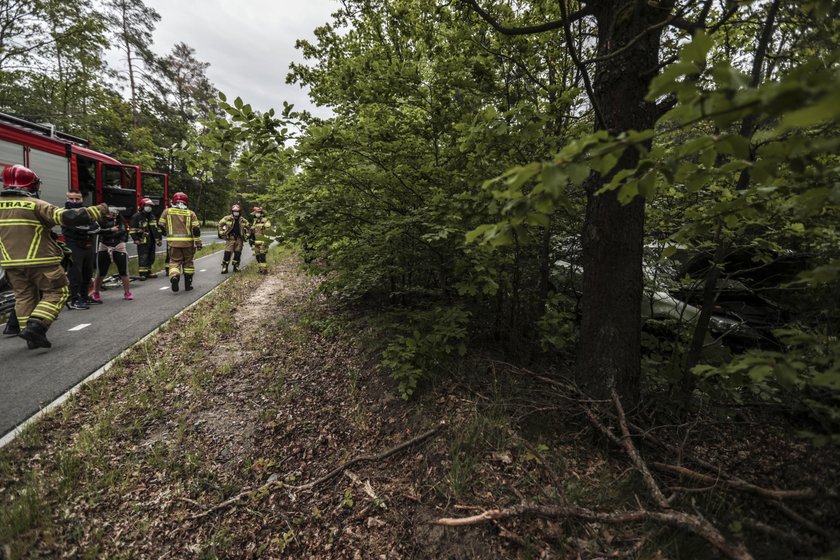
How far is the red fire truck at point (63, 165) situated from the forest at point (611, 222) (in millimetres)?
7717

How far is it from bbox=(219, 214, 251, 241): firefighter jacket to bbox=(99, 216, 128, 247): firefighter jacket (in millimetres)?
2871

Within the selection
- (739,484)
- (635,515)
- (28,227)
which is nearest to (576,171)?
(635,515)

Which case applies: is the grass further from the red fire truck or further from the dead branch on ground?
the red fire truck

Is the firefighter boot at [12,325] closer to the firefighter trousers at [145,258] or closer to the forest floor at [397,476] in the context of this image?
the forest floor at [397,476]

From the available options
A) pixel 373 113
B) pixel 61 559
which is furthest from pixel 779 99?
pixel 61 559

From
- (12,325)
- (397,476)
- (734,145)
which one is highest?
(734,145)

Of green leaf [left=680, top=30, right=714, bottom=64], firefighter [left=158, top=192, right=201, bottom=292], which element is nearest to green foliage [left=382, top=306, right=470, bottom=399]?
green leaf [left=680, top=30, right=714, bottom=64]

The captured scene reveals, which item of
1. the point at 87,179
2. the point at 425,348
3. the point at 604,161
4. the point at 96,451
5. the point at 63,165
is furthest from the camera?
the point at 87,179

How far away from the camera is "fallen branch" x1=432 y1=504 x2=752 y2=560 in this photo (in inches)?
60.3

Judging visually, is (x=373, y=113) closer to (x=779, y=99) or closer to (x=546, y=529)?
(x=779, y=99)

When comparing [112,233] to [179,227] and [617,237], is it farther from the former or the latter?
[617,237]

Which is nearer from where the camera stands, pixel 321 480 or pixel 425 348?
pixel 321 480

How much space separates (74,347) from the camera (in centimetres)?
466

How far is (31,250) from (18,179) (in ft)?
3.06
